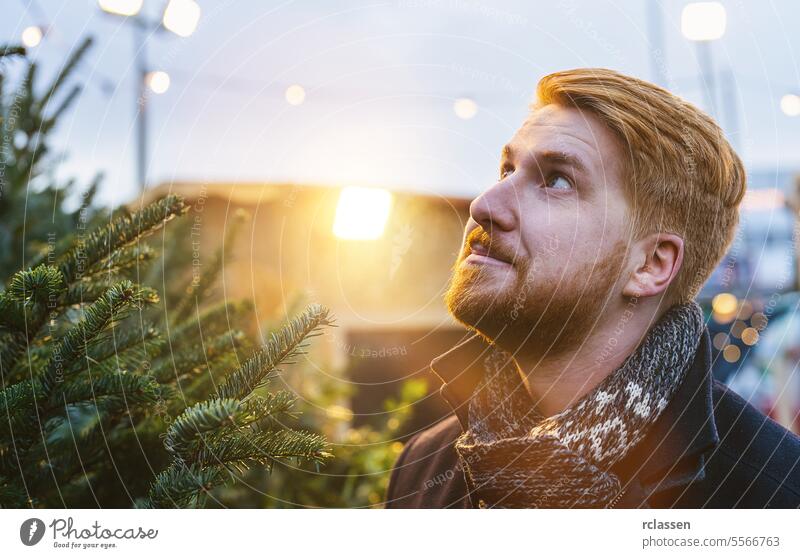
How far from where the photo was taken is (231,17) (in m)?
0.93

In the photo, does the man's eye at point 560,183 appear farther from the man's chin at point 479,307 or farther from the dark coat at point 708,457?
the dark coat at point 708,457

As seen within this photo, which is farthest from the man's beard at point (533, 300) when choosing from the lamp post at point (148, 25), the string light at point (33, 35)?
the string light at point (33, 35)

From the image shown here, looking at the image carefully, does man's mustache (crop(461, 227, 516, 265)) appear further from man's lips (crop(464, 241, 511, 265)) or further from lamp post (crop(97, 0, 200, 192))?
lamp post (crop(97, 0, 200, 192))

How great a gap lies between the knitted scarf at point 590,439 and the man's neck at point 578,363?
1.2 inches

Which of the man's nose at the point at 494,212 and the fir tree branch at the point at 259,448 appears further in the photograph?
the man's nose at the point at 494,212

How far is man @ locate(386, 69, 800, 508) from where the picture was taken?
77 centimetres

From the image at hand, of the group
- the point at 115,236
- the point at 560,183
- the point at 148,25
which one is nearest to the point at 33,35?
the point at 148,25

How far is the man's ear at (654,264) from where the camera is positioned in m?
0.84

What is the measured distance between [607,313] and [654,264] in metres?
0.09

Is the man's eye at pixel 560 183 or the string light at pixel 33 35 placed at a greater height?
the string light at pixel 33 35

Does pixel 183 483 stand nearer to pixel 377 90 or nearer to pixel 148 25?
pixel 377 90

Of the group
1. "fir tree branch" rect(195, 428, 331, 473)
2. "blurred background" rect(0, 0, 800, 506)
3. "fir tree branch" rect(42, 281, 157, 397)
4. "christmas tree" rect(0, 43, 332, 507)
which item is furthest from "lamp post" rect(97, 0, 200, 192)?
"fir tree branch" rect(195, 428, 331, 473)
